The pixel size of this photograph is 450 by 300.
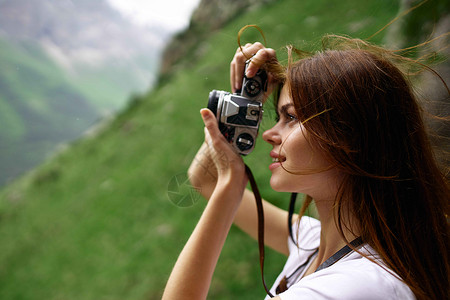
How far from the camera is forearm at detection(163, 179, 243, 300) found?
64 centimetres

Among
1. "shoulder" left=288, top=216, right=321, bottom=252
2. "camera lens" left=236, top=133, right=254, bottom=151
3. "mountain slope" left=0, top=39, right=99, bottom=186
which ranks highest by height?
"mountain slope" left=0, top=39, right=99, bottom=186

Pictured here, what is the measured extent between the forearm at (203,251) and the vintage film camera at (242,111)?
99 mm

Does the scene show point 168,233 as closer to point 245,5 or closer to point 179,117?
point 179,117

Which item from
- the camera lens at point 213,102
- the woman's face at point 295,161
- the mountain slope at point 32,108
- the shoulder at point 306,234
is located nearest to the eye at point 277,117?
the woman's face at point 295,161

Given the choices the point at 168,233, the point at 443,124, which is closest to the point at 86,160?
the point at 168,233

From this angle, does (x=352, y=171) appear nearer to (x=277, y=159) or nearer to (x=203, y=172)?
(x=277, y=159)

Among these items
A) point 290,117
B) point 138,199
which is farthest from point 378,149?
point 138,199

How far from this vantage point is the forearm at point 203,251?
636 millimetres

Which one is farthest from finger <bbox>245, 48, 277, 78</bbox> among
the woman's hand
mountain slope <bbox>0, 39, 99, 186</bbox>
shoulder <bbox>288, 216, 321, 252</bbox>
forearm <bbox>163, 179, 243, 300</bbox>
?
mountain slope <bbox>0, 39, 99, 186</bbox>

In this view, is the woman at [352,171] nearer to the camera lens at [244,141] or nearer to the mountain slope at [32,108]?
the camera lens at [244,141]

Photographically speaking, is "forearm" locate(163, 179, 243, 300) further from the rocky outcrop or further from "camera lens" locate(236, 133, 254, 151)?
the rocky outcrop

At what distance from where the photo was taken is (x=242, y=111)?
698mm

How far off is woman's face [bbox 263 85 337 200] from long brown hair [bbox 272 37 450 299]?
2 cm

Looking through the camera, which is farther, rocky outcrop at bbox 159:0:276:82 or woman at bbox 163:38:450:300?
rocky outcrop at bbox 159:0:276:82
